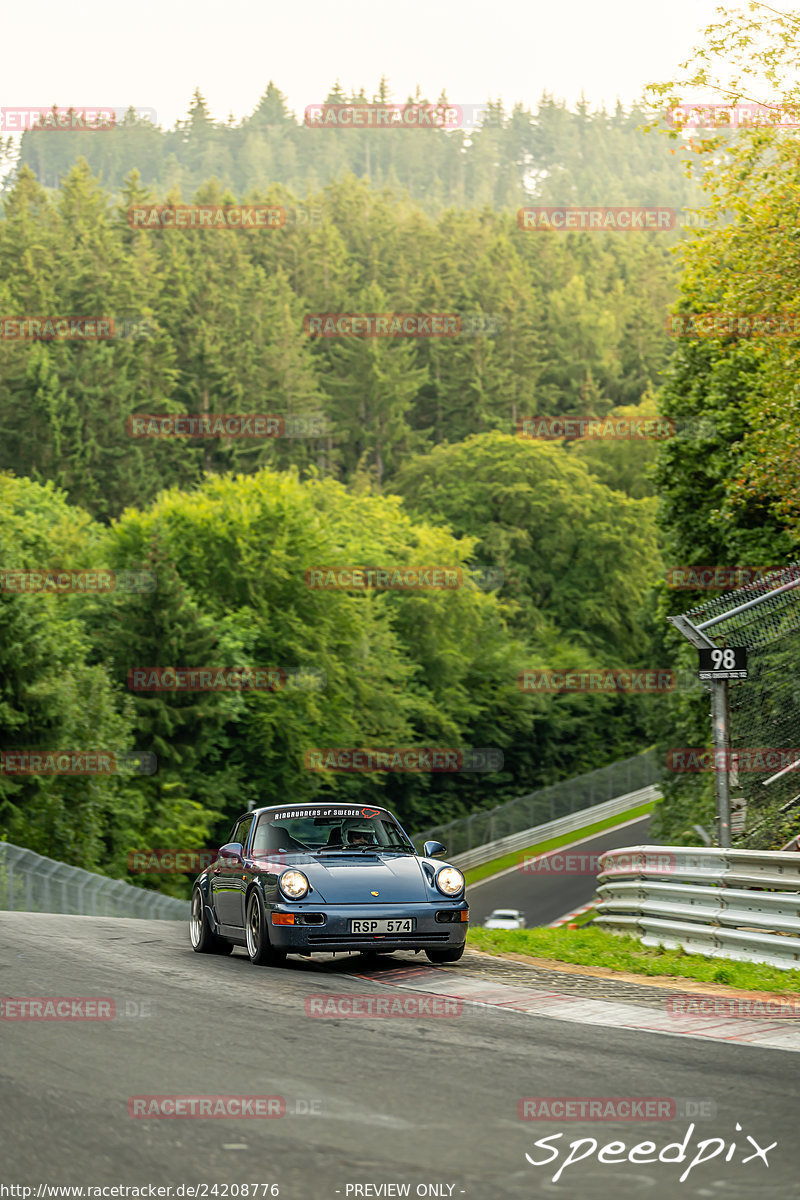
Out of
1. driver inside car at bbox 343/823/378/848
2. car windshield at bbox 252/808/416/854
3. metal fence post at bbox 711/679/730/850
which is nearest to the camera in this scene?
car windshield at bbox 252/808/416/854

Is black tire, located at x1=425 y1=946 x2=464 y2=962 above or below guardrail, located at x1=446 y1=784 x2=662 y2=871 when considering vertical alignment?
above

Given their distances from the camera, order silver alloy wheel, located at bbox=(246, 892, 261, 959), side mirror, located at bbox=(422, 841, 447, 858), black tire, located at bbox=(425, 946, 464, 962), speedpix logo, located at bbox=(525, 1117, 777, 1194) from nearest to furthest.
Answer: speedpix logo, located at bbox=(525, 1117, 777, 1194) < silver alloy wheel, located at bbox=(246, 892, 261, 959) < black tire, located at bbox=(425, 946, 464, 962) < side mirror, located at bbox=(422, 841, 447, 858)

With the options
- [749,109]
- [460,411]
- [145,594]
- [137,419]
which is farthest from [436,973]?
[460,411]

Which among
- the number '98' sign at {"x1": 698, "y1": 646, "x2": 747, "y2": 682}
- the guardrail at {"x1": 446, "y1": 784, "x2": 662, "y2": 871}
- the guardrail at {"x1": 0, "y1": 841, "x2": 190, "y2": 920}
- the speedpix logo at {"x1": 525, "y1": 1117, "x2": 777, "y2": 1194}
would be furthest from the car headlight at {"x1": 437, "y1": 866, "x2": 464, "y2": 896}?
the guardrail at {"x1": 446, "y1": 784, "x2": 662, "y2": 871}

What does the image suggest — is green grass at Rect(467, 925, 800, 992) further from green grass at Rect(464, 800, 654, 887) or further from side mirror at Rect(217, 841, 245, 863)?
green grass at Rect(464, 800, 654, 887)

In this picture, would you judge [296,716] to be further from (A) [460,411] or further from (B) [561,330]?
(B) [561,330]

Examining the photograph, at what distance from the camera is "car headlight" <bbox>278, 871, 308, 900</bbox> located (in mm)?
11641

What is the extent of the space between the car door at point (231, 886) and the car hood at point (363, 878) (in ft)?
2.54

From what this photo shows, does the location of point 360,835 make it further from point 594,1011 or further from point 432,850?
point 594,1011

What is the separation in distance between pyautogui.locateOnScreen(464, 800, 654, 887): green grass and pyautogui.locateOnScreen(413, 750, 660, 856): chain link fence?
1144 mm

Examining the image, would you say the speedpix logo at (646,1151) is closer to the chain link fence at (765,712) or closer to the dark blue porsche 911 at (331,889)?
the dark blue porsche 911 at (331,889)

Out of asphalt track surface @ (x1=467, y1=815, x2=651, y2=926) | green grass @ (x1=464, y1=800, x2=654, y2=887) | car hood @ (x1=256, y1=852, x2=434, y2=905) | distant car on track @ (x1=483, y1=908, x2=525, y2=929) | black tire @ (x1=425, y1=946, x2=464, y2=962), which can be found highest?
car hood @ (x1=256, y1=852, x2=434, y2=905)

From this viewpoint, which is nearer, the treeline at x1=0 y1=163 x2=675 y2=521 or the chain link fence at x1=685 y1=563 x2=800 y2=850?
the chain link fence at x1=685 y1=563 x2=800 y2=850

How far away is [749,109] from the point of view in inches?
795
